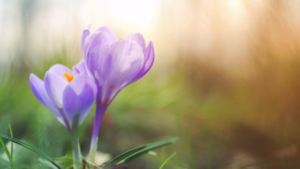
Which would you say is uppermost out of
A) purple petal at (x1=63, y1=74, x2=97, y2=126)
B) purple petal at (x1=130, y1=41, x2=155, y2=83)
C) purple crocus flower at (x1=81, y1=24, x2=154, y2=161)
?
purple petal at (x1=130, y1=41, x2=155, y2=83)

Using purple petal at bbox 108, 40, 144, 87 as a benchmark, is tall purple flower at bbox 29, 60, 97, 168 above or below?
below

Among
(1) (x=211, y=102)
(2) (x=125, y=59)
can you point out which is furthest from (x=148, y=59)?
(1) (x=211, y=102)

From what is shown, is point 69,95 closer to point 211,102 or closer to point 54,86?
point 54,86

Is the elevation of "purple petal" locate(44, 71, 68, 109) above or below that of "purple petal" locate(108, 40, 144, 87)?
below

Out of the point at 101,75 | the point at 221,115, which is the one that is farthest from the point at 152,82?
the point at 101,75
